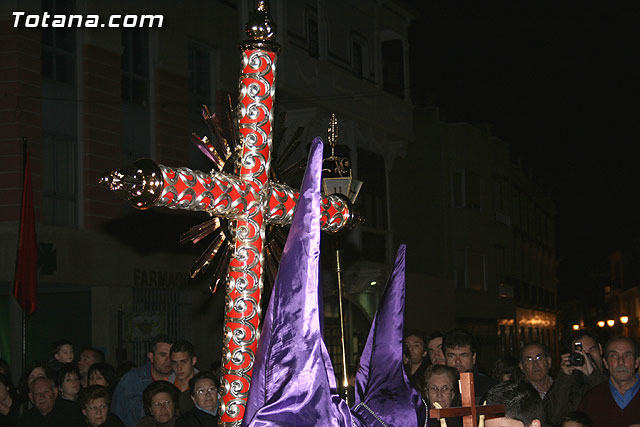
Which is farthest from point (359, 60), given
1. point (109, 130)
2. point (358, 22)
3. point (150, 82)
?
point (109, 130)

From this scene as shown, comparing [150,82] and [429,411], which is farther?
[150,82]

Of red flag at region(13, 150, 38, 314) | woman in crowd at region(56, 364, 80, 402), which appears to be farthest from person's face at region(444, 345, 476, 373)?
red flag at region(13, 150, 38, 314)

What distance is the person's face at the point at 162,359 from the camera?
8.63m

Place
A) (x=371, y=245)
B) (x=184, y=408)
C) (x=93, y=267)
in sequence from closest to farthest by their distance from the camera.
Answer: (x=184, y=408), (x=93, y=267), (x=371, y=245)

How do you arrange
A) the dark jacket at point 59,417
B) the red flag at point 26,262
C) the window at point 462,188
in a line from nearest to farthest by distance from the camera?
the dark jacket at point 59,417 < the red flag at point 26,262 < the window at point 462,188

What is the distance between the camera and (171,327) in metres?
17.8

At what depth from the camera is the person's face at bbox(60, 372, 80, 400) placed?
9117mm

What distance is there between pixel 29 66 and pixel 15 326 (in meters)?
3.86

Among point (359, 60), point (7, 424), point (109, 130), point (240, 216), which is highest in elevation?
point (359, 60)

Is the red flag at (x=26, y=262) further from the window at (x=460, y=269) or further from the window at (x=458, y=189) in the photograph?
the window at (x=458, y=189)

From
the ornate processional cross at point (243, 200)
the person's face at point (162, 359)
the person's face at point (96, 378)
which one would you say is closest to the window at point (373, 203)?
the person's face at point (96, 378)

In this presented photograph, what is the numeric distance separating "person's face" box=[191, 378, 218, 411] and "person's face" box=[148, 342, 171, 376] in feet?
4.50

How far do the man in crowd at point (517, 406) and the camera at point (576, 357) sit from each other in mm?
3512

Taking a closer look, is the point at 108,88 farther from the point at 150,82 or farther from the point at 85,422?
the point at 85,422
